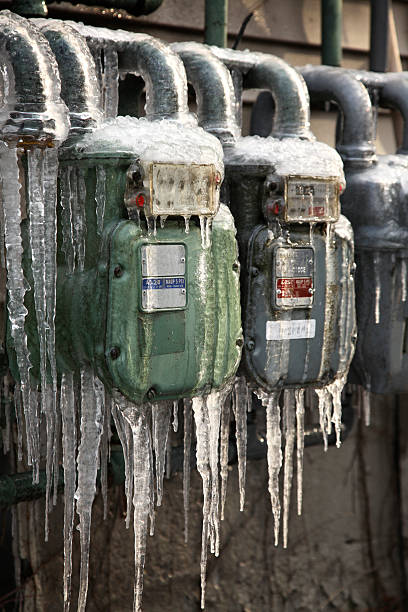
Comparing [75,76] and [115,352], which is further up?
[75,76]

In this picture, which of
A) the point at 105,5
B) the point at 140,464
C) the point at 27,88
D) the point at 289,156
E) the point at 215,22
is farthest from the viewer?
the point at 215,22

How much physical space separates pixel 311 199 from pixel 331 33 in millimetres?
1038

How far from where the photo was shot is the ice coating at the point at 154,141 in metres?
1.80

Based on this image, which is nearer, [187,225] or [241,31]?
[187,225]

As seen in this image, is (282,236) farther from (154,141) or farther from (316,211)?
(154,141)

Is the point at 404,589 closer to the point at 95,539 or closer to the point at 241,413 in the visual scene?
the point at 95,539

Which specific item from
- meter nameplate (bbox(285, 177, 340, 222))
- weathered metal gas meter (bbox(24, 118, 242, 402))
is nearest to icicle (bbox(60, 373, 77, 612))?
weathered metal gas meter (bbox(24, 118, 242, 402))

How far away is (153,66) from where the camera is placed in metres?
1.98

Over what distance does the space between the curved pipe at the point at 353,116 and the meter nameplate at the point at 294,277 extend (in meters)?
0.46

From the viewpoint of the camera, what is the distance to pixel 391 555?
11.7ft

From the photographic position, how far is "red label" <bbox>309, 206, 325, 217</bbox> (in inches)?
82.3

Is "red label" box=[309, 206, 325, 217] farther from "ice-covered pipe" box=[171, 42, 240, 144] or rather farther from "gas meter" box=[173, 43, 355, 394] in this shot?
"ice-covered pipe" box=[171, 42, 240, 144]

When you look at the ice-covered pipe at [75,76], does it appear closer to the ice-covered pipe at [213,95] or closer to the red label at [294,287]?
the ice-covered pipe at [213,95]

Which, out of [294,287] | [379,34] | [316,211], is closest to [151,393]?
[294,287]
